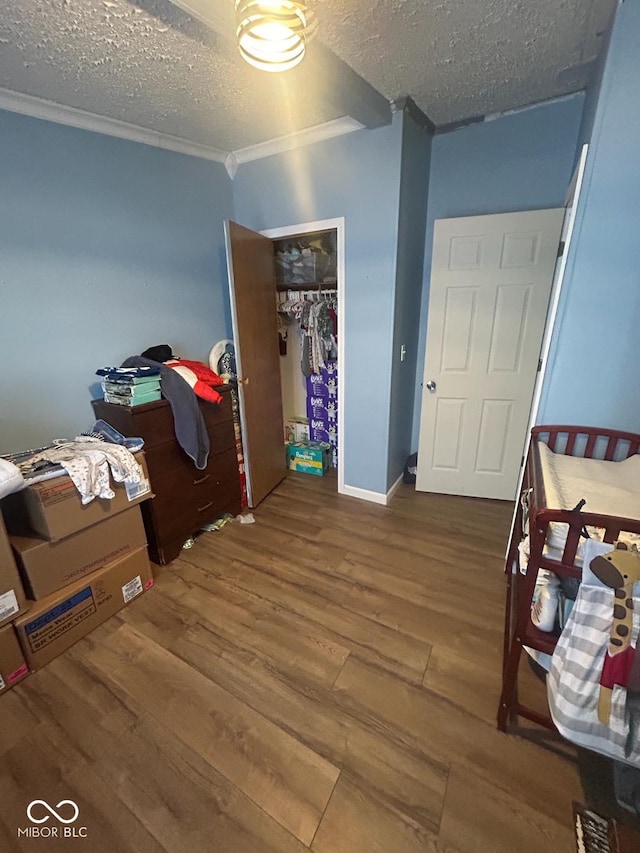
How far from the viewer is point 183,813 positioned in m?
1.05

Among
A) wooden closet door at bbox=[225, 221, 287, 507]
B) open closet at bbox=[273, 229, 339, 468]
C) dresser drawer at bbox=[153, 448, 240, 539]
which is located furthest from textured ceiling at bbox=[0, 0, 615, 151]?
dresser drawer at bbox=[153, 448, 240, 539]

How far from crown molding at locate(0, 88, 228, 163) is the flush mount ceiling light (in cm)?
145

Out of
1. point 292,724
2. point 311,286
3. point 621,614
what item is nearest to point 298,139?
point 311,286

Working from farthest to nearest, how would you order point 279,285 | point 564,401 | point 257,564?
1. point 279,285
2. point 257,564
3. point 564,401

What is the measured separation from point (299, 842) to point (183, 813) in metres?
0.36

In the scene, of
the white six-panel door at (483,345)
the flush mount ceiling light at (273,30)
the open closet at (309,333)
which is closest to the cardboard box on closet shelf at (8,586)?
the flush mount ceiling light at (273,30)

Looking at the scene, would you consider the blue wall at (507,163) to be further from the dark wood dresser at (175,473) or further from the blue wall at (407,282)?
the dark wood dresser at (175,473)

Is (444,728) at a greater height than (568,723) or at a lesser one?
lesser

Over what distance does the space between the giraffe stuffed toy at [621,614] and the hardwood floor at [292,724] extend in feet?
1.90

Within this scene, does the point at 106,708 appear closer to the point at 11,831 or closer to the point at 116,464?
the point at 11,831

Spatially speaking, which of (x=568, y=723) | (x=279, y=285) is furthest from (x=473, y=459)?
(x=279, y=285)

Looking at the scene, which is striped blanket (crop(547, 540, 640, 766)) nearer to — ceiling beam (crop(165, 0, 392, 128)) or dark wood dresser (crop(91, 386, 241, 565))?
dark wood dresser (crop(91, 386, 241, 565))

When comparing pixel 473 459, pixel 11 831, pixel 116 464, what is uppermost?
pixel 116 464

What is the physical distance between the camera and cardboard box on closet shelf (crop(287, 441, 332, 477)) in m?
3.19
